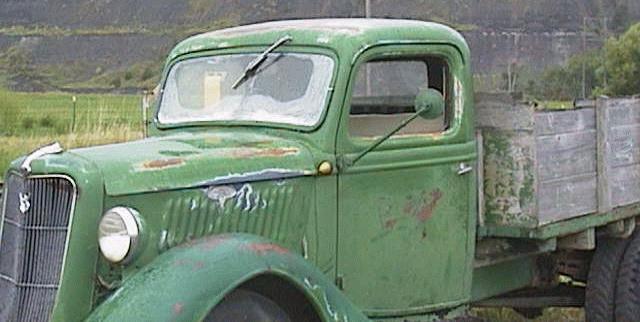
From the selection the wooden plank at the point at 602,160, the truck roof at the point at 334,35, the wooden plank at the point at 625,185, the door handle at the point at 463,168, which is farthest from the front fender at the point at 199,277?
the wooden plank at the point at 625,185

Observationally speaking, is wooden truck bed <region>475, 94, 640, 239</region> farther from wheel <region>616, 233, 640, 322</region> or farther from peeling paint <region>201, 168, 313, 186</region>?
peeling paint <region>201, 168, 313, 186</region>

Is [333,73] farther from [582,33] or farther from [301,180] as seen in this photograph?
[582,33]

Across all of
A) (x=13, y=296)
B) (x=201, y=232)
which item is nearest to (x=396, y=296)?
(x=201, y=232)

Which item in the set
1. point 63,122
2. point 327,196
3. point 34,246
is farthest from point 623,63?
point 34,246

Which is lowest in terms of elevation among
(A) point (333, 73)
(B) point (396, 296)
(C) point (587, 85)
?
(C) point (587, 85)

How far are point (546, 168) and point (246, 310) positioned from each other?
93.3 inches

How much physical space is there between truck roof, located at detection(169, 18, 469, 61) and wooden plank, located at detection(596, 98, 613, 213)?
1199 mm

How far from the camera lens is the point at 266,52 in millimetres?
6082

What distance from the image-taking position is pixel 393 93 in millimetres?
7375

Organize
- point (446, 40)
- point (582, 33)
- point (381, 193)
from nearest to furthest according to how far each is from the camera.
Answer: point (381, 193) < point (446, 40) < point (582, 33)

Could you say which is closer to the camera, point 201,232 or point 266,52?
point 201,232

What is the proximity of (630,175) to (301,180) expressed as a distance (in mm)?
2840

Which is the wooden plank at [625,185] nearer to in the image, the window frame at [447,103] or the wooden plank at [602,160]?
the wooden plank at [602,160]

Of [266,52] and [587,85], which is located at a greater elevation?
[266,52]
